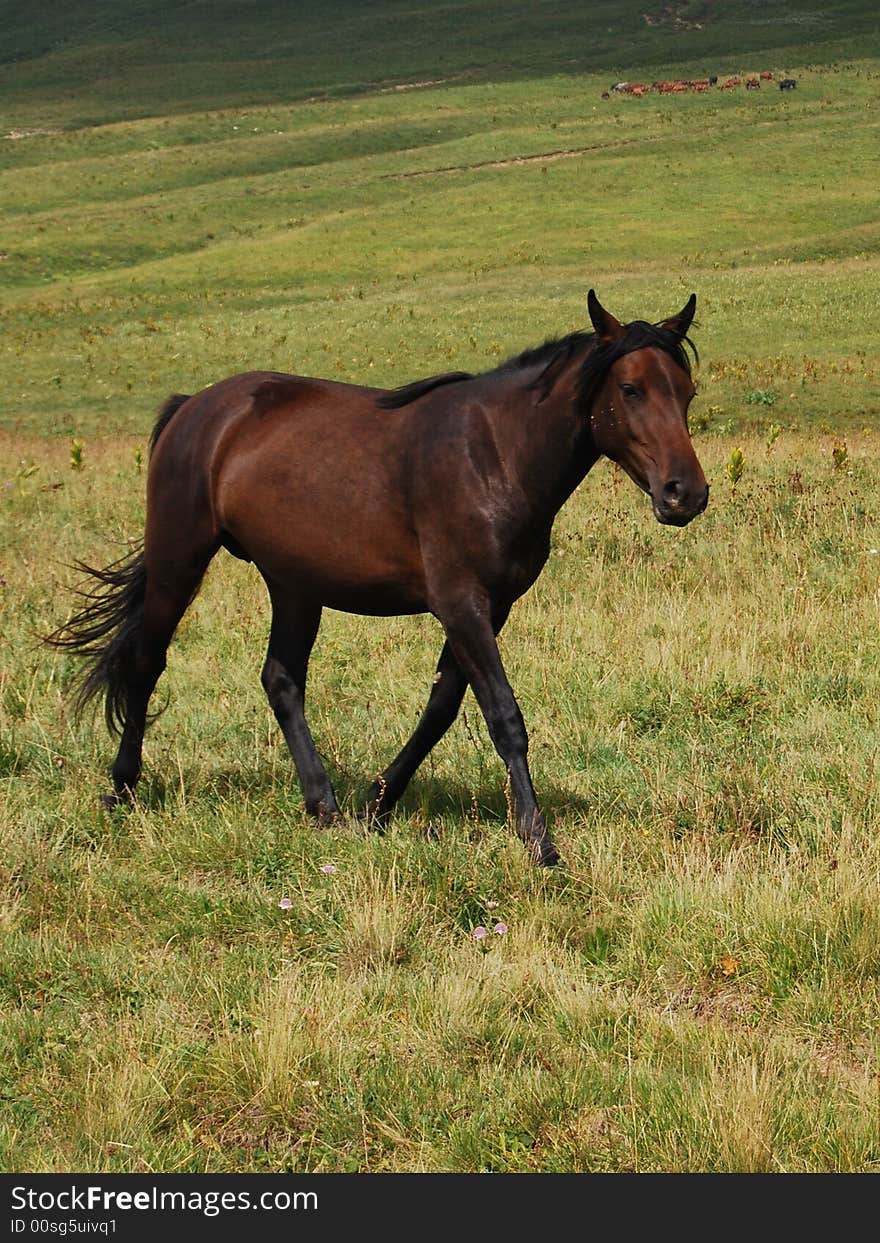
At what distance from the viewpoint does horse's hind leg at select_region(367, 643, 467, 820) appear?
6.79 m

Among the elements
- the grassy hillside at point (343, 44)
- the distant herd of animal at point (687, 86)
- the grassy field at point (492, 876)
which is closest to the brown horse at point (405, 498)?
the grassy field at point (492, 876)

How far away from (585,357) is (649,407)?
51 cm

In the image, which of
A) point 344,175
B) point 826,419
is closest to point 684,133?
point 344,175

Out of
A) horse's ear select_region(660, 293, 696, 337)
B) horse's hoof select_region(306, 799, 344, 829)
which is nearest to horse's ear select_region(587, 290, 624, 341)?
horse's ear select_region(660, 293, 696, 337)

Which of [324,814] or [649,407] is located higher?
[649,407]

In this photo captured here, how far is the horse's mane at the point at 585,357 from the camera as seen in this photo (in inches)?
239

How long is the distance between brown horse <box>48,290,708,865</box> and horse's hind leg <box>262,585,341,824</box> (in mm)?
11

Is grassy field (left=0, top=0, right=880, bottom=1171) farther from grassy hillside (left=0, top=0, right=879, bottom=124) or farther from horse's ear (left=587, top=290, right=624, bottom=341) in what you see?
grassy hillside (left=0, top=0, right=879, bottom=124)

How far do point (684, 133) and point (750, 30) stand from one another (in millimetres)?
55580

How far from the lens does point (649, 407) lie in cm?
596

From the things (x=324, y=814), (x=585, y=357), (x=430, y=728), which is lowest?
(x=324, y=814)

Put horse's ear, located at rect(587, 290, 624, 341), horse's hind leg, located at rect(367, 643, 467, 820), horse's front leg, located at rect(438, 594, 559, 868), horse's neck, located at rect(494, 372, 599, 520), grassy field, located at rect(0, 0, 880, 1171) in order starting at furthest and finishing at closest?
horse's hind leg, located at rect(367, 643, 467, 820)
horse's neck, located at rect(494, 372, 599, 520)
horse's front leg, located at rect(438, 594, 559, 868)
horse's ear, located at rect(587, 290, 624, 341)
grassy field, located at rect(0, 0, 880, 1171)

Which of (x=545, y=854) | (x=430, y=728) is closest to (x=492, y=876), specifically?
(x=545, y=854)

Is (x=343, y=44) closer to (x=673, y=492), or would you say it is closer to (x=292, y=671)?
(x=292, y=671)
